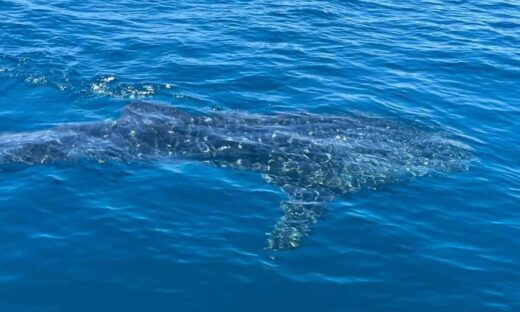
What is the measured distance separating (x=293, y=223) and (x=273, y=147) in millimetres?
5294

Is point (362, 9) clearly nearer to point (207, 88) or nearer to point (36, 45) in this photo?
point (207, 88)

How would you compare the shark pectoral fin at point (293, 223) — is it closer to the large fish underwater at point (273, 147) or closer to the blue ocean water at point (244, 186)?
the large fish underwater at point (273, 147)

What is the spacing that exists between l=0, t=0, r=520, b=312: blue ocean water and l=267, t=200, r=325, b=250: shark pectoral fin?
0.46 meters

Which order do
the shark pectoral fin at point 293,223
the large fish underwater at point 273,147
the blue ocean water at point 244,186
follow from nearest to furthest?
the blue ocean water at point 244,186, the shark pectoral fin at point 293,223, the large fish underwater at point 273,147

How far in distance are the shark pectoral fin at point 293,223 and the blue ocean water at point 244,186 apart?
0.46 metres

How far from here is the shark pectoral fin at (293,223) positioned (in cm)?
2303

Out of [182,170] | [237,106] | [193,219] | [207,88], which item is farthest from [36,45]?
[193,219]

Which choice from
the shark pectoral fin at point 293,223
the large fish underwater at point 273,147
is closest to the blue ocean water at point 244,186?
the shark pectoral fin at point 293,223

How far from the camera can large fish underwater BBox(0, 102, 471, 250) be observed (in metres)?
27.4

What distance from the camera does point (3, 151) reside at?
27.8 meters

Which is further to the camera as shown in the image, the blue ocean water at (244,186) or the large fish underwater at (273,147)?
the large fish underwater at (273,147)

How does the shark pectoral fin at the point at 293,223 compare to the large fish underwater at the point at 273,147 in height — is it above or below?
below

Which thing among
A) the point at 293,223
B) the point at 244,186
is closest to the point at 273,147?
the point at 244,186

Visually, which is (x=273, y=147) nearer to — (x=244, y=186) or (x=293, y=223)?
(x=244, y=186)
